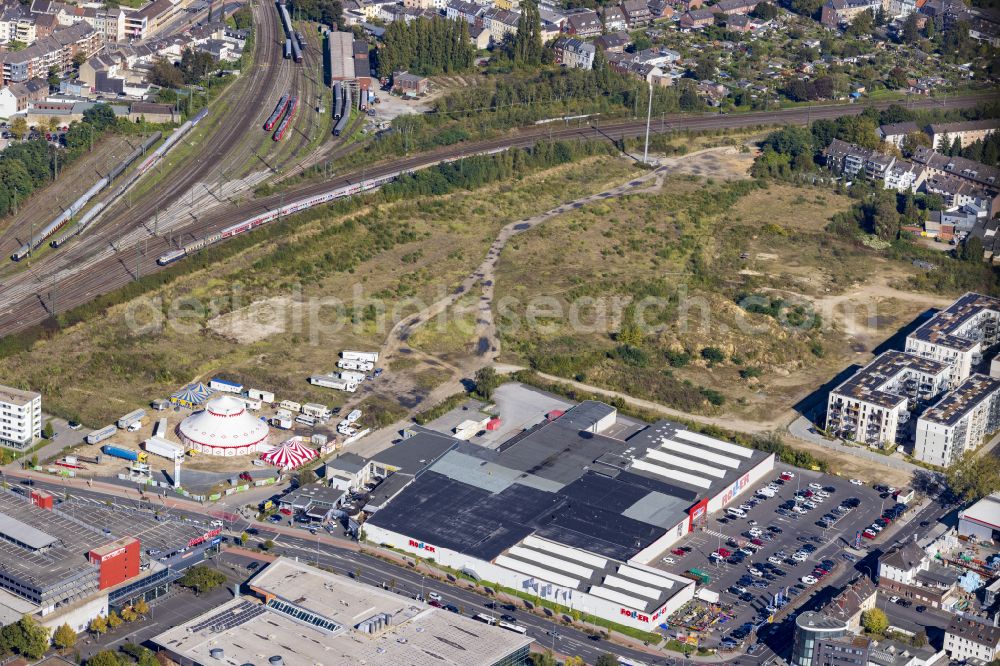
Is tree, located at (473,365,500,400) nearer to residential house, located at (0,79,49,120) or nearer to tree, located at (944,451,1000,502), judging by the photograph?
tree, located at (944,451,1000,502)

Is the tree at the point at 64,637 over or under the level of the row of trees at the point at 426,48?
under

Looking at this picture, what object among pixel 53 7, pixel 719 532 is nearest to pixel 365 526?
pixel 719 532

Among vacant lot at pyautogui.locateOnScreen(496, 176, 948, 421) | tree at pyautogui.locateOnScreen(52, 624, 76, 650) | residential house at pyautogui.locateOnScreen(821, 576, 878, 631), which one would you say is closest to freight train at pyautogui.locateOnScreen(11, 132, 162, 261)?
vacant lot at pyautogui.locateOnScreen(496, 176, 948, 421)

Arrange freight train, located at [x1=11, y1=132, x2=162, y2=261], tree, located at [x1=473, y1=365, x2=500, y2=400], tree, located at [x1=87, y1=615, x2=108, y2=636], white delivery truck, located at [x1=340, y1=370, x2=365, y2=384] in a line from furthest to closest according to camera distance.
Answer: freight train, located at [x1=11, y1=132, x2=162, y2=261], white delivery truck, located at [x1=340, y1=370, x2=365, y2=384], tree, located at [x1=473, y1=365, x2=500, y2=400], tree, located at [x1=87, y1=615, x2=108, y2=636]

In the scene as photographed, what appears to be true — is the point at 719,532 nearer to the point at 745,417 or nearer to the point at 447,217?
the point at 745,417

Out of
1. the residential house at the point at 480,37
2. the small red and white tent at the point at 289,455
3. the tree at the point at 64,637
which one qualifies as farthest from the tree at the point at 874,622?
the residential house at the point at 480,37

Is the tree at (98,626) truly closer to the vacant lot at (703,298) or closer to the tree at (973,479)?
the vacant lot at (703,298)
